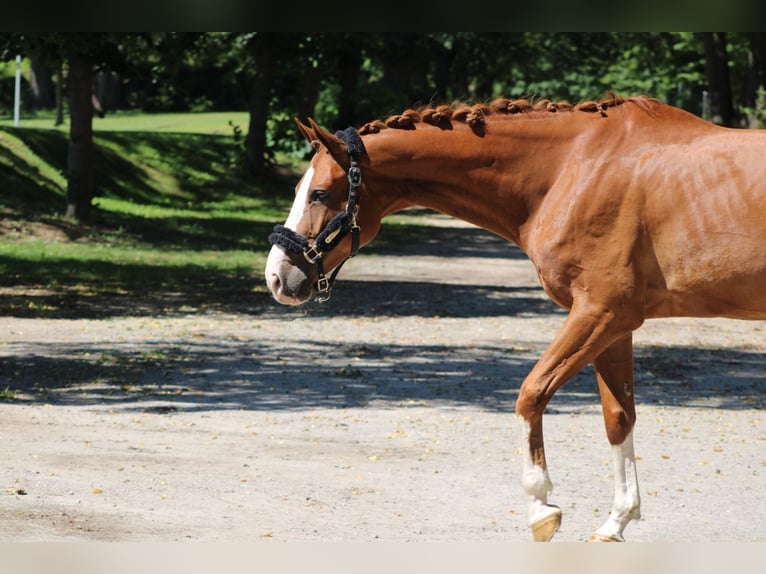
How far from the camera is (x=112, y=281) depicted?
20719mm

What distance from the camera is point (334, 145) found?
630cm

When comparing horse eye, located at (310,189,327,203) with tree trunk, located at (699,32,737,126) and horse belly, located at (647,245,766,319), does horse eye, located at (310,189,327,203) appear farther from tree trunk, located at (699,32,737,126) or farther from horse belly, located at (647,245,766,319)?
tree trunk, located at (699,32,737,126)

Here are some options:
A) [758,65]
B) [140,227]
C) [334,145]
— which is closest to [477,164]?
[334,145]

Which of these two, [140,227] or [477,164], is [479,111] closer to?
[477,164]

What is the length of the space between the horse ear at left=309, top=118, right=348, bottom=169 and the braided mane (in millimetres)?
228

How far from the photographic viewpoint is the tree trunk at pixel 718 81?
32.9 m

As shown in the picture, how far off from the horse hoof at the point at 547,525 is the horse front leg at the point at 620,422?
57cm

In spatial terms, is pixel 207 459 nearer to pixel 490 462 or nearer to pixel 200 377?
pixel 490 462

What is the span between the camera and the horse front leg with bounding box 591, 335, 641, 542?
265 inches

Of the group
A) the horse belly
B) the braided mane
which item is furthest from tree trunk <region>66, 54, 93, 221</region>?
the horse belly

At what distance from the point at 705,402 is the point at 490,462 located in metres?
3.85

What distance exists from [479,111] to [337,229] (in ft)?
3.26

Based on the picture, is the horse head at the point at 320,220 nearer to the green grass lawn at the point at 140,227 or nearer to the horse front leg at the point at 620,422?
the horse front leg at the point at 620,422
